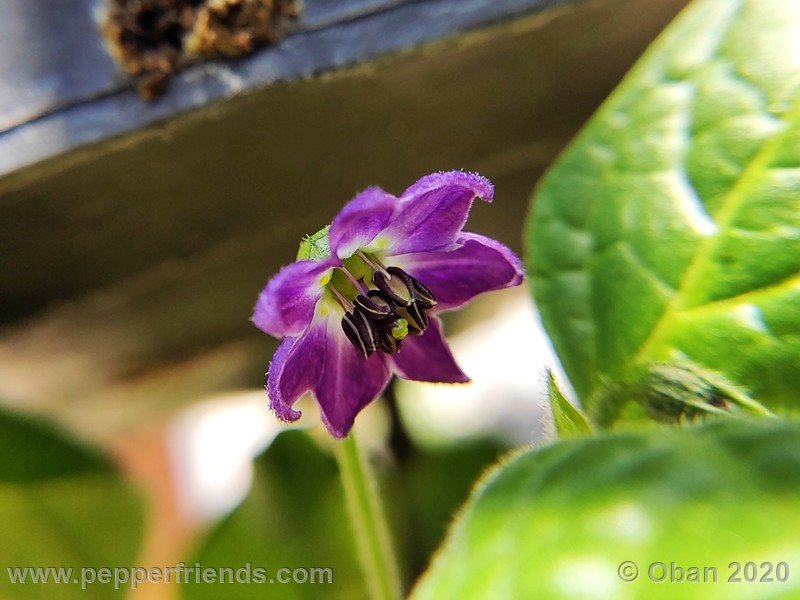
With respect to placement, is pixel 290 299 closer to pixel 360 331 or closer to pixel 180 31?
pixel 360 331

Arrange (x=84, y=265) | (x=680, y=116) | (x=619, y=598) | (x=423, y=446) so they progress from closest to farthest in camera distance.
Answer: (x=619, y=598)
(x=680, y=116)
(x=84, y=265)
(x=423, y=446)

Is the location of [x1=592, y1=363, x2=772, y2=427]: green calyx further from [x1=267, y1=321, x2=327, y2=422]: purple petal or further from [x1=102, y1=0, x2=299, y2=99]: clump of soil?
[x1=102, y1=0, x2=299, y2=99]: clump of soil

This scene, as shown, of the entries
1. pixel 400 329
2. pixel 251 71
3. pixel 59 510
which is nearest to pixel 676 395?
pixel 400 329

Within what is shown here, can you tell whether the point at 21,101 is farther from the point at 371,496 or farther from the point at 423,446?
the point at 423,446

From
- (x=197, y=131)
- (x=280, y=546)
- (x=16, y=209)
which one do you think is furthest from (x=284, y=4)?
(x=280, y=546)

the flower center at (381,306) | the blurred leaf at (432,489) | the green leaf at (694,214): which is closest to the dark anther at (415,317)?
the flower center at (381,306)

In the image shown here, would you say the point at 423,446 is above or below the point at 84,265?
below

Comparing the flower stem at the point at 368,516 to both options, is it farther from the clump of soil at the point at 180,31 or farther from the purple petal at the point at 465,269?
the clump of soil at the point at 180,31

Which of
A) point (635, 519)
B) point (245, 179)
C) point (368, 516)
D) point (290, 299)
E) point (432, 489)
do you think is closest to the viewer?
point (635, 519)
